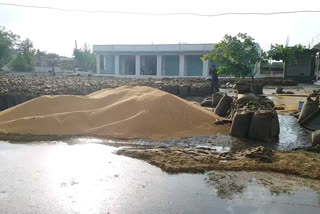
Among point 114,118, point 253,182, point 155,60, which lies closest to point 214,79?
point 114,118

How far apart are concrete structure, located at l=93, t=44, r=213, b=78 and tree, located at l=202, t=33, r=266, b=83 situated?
21176mm

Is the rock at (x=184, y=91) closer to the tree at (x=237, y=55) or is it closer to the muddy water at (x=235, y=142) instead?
the tree at (x=237, y=55)

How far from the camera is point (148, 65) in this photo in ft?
133

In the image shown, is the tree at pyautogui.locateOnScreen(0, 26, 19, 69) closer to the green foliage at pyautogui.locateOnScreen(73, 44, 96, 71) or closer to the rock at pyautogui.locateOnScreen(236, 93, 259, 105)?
the green foliage at pyautogui.locateOnScreen(73, 44, 96, 71)

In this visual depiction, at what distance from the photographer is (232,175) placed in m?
4.57

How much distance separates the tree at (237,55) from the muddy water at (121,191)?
29.9 feet

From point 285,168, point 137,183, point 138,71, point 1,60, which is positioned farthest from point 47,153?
point 1,60

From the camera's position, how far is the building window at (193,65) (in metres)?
36.8

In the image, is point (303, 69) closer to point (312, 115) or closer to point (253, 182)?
point (312, 115)

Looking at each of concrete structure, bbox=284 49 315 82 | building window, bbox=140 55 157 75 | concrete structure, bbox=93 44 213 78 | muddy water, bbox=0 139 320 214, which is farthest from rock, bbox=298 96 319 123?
building window, bbox=140 55 157 75

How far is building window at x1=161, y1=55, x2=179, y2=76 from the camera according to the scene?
38250 mm

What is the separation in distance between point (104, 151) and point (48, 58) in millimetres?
57045

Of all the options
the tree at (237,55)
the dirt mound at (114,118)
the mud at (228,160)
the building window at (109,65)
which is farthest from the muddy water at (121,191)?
the building window at (109,65)

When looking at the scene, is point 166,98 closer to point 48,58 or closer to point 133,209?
point 133,209
